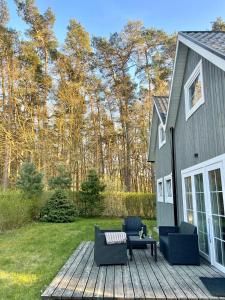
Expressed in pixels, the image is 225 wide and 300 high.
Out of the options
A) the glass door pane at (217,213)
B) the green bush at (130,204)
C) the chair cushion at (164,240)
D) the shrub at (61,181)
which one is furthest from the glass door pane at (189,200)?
the shrub at (61,181)

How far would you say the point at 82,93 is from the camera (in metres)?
21.1

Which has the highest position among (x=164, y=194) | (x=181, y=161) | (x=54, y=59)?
(x=54, y=59)

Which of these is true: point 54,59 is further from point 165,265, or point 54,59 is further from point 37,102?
point 165,265

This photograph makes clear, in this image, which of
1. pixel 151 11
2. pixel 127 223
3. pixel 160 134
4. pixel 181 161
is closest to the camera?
pixel 181 161

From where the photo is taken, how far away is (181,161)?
746 cm

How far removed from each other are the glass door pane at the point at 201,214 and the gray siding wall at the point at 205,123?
476 mm

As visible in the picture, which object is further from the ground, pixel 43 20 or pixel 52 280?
pixel 43 20

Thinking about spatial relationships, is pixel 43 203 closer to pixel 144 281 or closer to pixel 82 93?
pixel 82 93

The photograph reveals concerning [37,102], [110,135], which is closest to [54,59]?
[37,102]

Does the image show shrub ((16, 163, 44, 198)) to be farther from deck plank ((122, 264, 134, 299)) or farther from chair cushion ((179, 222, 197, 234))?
deck plank ((122, 264, 134, 299))

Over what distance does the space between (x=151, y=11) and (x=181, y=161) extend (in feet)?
40.9

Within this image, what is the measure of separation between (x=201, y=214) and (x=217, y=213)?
0.98m

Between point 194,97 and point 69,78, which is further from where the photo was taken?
point 69,78

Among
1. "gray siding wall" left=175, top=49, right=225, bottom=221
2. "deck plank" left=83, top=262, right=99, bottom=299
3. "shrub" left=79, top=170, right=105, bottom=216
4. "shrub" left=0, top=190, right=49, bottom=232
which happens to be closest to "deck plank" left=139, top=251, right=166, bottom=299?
"deck plank" left=83, top=262, right=99, bottom=299
